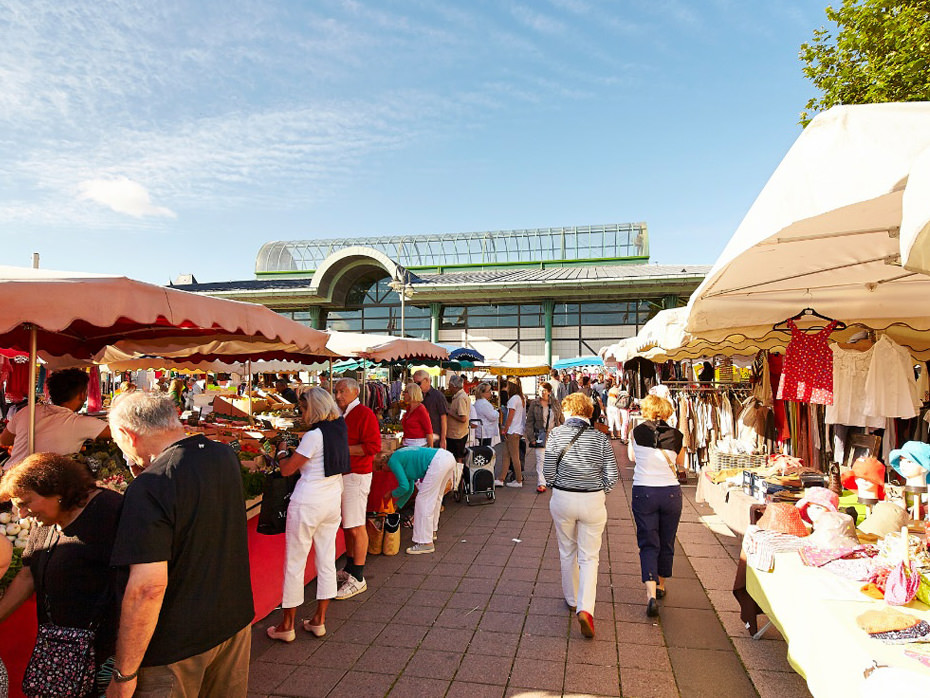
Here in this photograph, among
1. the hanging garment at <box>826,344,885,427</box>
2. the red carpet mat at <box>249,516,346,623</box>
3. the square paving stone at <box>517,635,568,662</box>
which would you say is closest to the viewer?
the square paving stone at <box>517,635,568,662</box>

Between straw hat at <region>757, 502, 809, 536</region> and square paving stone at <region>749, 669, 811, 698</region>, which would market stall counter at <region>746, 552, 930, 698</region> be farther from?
square paving stone at <region>749, 669, 811, 698</region>

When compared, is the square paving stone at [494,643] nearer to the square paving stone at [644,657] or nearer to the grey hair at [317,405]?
the square paving stone at [644,657]

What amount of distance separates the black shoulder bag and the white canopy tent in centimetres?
314

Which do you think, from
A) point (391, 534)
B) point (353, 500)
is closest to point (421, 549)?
point (391, 534)

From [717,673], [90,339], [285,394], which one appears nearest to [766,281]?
[717,673]

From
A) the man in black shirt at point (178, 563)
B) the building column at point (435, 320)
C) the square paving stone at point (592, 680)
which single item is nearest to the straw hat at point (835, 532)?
the square paving stone at point (592, 680)

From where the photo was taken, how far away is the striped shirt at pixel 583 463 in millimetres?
4195

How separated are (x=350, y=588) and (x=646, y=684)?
8.22 ft

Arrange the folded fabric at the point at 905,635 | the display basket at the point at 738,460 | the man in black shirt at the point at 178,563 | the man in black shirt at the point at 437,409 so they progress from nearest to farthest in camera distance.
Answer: the man in black shirt at the point at 178,563 → the folded fabric at the point at 905,635 → the display basket at the point at 738,460 → the man in black shirt at the point at 437,409

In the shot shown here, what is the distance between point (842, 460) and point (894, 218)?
3.56m

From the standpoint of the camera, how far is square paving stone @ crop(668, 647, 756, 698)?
3391 millimetres

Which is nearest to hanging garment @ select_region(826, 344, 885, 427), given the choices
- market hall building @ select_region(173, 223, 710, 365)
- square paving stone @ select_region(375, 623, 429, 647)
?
square paving stone @ select_region(375, 623, 429, 647)

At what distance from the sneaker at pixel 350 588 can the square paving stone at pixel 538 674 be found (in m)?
1.70

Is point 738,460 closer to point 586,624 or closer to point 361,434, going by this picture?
point 586,624
